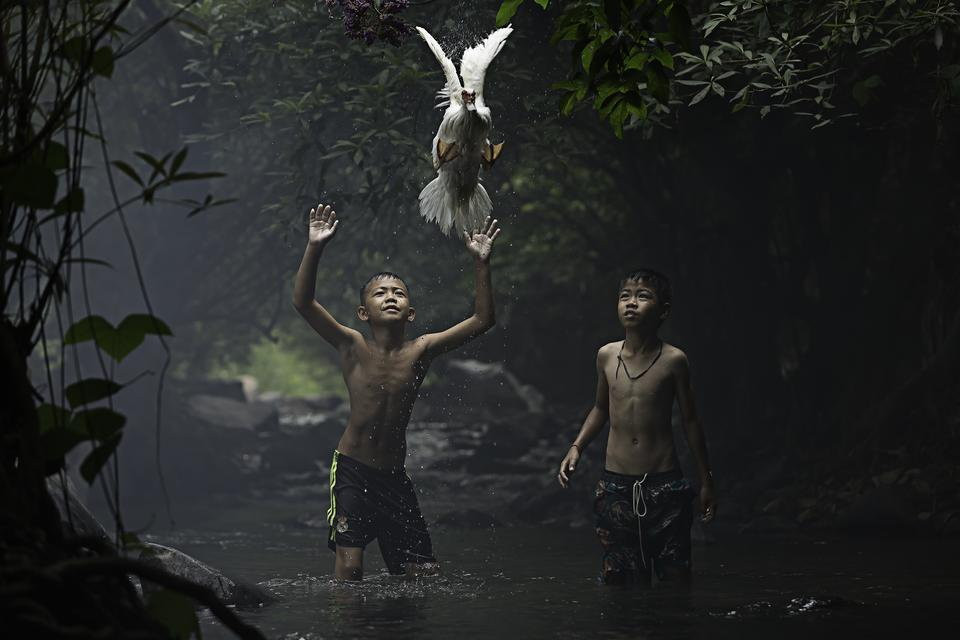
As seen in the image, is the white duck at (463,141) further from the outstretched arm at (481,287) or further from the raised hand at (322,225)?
the raised hand at (322,225)

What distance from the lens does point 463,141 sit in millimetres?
5719

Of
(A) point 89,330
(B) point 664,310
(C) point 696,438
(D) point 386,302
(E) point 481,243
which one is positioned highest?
(E) point 481,243

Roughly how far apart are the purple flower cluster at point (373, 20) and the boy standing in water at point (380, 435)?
2.81m

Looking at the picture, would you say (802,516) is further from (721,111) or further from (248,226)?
(248,226)

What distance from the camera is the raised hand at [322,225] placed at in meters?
7.34

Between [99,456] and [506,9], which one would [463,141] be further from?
[99,456]

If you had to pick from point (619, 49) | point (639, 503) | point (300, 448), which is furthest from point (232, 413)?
point (619, 49)

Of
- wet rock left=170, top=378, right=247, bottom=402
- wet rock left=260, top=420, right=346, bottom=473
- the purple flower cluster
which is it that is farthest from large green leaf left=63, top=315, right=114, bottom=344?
wet rock left=170, top=378, right=247, bottom=402

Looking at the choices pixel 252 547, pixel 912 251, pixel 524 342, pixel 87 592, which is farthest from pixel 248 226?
pixel 87 592

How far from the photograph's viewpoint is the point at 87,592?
10.1 feet

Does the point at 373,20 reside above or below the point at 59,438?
above

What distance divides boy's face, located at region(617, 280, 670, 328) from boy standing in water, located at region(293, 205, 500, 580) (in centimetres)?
94

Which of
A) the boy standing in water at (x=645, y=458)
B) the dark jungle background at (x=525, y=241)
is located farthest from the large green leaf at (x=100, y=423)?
the boy standing in water at (x=645, y=458)

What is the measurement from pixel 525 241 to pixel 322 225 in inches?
447
